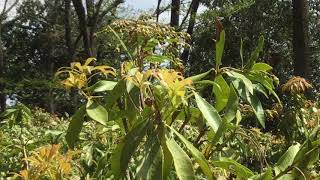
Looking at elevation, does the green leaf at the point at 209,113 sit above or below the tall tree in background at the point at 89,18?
below

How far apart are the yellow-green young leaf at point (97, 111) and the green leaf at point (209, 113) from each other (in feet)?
0.64

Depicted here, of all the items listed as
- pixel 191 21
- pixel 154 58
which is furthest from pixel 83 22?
pixel 154 58

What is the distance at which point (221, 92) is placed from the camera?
1238 millimetres

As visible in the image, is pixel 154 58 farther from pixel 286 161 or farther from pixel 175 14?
pixel 175 14

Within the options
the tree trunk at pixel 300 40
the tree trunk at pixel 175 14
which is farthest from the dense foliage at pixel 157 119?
the tree trunk at pixel 175 14

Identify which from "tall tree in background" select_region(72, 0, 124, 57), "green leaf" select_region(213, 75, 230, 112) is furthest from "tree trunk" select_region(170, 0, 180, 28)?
"green leaf" select_region(213, 75, 230, 112)

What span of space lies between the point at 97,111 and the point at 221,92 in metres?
0.26

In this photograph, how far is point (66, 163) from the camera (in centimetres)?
104

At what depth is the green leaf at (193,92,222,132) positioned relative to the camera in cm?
111

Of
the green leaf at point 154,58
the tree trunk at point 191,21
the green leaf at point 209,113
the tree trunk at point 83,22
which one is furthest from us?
the tree trunk at point 191,21

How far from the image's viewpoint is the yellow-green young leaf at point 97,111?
1.16m

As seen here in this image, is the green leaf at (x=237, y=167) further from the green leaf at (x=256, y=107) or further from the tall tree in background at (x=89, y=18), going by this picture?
the tall tree in background at (x=89, y=18)

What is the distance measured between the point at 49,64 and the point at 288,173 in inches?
965

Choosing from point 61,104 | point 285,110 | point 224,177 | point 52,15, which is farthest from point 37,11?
point 224,177
